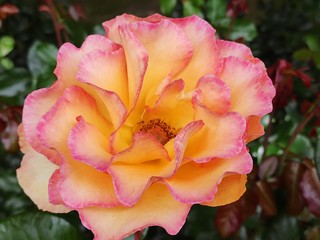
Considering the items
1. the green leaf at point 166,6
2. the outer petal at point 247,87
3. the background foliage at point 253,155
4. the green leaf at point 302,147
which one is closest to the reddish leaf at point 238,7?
the background foliage at point 253,155

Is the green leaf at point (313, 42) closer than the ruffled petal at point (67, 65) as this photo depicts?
No

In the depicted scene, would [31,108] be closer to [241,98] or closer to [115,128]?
[115,128]

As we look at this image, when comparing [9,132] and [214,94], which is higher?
[214,94]

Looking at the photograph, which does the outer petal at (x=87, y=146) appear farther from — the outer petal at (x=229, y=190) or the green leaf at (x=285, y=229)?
the green leaf at (x=285, y=229)

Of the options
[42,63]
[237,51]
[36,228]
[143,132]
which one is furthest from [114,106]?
[42,63]

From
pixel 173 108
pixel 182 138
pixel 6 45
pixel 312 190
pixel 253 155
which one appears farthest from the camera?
pixel 6 45

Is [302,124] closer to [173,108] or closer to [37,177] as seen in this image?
[173,108]

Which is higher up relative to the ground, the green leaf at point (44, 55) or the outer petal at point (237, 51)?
the outer petal at point (237, 51)
